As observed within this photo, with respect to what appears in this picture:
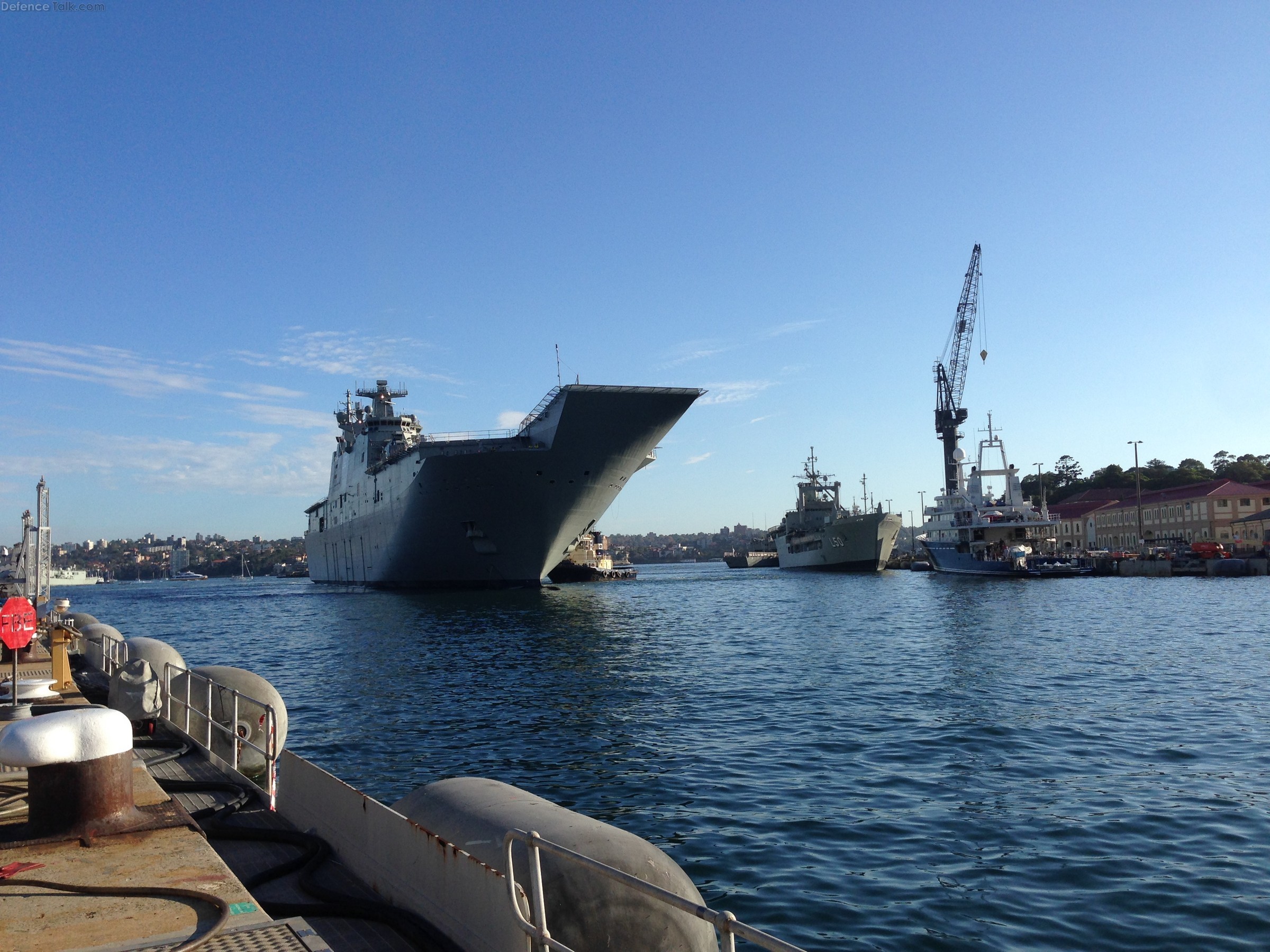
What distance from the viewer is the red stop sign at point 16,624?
9875 mm

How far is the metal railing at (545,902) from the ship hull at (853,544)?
279 feet

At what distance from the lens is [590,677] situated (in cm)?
2059

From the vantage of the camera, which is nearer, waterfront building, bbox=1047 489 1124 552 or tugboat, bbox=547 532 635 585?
tugboat, bbox=547 532 635 585

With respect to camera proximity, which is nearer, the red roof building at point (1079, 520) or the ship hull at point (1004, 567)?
the ship hull at point (1004, 567)

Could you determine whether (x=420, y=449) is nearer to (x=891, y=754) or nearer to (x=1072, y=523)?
(x=891, y=754)

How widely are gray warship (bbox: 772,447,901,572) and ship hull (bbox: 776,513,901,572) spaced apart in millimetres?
61

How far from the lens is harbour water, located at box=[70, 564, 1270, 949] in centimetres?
738

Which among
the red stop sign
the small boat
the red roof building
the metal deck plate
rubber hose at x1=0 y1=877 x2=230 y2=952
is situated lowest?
the small boat

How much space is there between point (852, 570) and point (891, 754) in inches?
3346

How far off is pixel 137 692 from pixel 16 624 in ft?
5.19

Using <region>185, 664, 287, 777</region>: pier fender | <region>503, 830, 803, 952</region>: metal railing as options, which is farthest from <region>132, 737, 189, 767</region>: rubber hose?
<region>503, 830, 803, 952</region>: metal railing

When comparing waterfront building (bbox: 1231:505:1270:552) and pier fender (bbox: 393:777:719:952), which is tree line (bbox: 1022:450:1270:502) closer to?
waterfront building (bbox: 1231:505:1270:552)

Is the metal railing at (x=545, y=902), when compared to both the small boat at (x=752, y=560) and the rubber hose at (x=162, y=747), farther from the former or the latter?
the small boat at (x=752, y=560)

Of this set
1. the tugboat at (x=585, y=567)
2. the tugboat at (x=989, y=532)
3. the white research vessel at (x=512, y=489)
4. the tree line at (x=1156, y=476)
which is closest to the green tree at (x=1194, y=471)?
the tree line at (x=1156, y=476)
